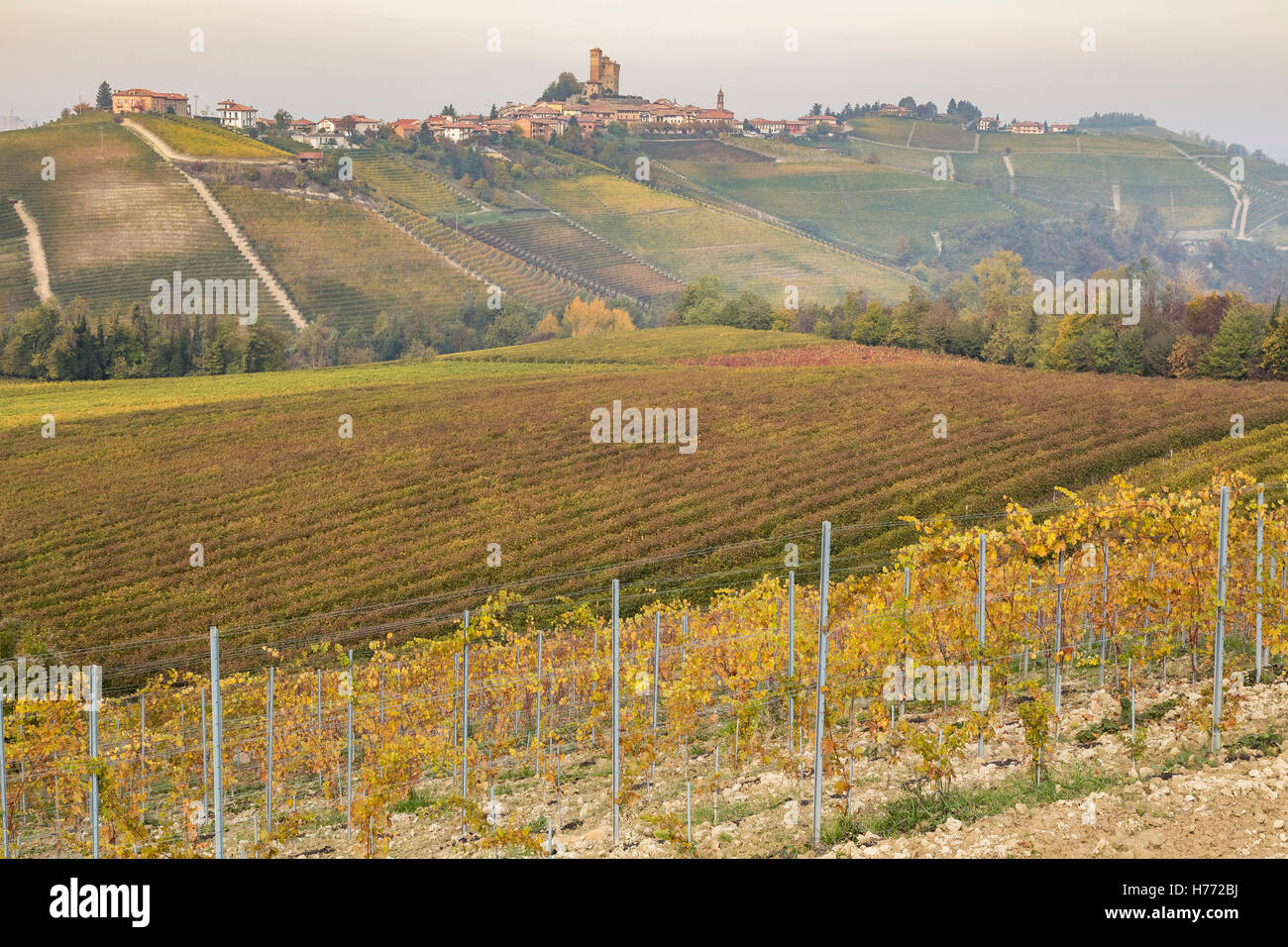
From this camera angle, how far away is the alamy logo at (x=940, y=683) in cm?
1323

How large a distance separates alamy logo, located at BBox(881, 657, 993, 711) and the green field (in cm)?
16896

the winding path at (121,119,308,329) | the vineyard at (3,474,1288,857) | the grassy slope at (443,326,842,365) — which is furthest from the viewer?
the winding path at (121,119,308,329)

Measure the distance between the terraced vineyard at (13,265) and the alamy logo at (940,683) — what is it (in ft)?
416

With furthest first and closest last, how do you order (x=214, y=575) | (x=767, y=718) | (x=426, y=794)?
1. (x=214, y=575)
2. (x=767, y=718)
3. (x=426, y=794)

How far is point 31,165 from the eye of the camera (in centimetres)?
15262

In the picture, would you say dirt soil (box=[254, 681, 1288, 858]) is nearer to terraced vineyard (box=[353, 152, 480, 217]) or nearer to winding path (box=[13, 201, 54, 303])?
winding path (box=[13, 201, 54, 303])

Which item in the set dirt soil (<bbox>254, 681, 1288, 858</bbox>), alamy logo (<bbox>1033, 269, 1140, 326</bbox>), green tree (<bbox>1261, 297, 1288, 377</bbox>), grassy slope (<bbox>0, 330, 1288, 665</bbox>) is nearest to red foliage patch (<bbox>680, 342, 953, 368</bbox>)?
grassy slope (<bbox>0, 330, 1288, 665</bbox>)

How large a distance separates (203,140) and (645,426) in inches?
5240

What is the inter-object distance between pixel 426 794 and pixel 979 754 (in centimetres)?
724

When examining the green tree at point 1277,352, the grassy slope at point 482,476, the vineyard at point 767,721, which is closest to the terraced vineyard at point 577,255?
the grassy slope at point 482,476

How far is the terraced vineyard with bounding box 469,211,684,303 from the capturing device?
174875mm

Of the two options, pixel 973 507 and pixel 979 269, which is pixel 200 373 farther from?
pixel 979 269

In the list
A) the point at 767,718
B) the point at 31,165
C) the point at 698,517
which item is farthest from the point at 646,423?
the point at 31,165

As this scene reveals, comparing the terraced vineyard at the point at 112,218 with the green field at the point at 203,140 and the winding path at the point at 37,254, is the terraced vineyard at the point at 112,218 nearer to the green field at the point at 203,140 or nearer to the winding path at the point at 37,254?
the winding path at the point at 37,254
